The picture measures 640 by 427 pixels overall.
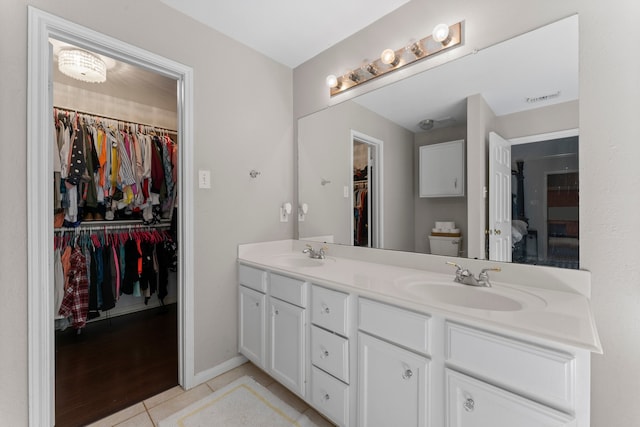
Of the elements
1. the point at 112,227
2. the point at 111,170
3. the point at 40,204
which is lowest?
the point at 112,227

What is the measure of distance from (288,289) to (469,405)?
0.98 meters

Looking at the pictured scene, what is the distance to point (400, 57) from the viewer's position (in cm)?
171

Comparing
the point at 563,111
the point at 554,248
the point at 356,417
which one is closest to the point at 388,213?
the point at 554,248

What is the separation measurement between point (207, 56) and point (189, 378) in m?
2.17

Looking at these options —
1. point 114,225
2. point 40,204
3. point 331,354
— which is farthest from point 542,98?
point 114,225

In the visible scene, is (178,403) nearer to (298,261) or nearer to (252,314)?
(252,314)

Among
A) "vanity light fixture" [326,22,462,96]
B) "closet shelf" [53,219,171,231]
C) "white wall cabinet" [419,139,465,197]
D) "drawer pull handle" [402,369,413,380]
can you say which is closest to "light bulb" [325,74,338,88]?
"vanity light fixture" [326,22,462,96]

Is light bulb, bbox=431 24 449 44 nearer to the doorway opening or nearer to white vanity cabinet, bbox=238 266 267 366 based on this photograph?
the doorway opening

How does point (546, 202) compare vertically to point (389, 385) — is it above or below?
above

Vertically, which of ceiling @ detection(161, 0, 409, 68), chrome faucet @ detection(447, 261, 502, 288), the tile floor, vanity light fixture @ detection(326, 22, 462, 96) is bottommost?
the tile floor

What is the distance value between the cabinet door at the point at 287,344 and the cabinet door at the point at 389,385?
1.31 ft

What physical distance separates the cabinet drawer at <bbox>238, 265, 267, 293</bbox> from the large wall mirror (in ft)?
2.13

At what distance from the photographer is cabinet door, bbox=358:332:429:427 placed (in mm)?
1052

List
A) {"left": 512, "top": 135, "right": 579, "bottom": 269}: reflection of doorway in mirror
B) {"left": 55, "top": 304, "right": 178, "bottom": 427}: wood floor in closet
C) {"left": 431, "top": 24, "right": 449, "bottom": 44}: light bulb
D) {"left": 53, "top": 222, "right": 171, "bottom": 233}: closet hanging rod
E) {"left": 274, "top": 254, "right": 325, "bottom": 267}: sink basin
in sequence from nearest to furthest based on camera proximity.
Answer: {"left": 512, "top": 135, "right": 579, "bottom": 269}: reflection of doorway in mirror < {"left": 431, "top": 24, "right": 449, "bottom": 44}: light bulb < {"left": 55, "top": 304, "right": 178, "bottom": 427}: wood floor in closet < {"left": 274, "top": 254, "right": 325, "bottom": 267}: sink basin < {"left": 53, "top": 222, "right": 171, "bottom": 233}: closet hanging rod
